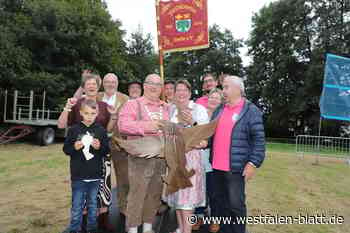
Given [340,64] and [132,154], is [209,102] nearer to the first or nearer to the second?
[132,154]

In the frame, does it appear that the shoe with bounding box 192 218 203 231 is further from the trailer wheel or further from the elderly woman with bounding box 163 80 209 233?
the trailer wheel

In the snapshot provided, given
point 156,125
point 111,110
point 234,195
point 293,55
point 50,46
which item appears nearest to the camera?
point 156,125

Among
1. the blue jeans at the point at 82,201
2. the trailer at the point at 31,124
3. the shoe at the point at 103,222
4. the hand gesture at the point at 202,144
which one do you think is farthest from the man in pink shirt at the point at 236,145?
the trailer at the point at 31,124

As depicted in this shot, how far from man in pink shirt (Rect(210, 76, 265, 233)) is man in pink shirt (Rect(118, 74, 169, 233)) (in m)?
0.55

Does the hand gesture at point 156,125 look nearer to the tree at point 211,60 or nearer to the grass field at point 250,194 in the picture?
the grass field at point 250,194

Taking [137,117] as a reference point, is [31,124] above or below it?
below

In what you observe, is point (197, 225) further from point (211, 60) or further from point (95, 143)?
point (211, 60)

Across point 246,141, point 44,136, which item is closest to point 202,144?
point 246,141

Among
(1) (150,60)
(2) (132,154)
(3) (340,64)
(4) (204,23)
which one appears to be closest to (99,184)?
(2) (132,154)

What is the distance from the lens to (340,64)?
912 centimetres

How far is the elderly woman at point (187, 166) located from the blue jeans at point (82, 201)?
0.69 meters

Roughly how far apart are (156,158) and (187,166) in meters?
0.31

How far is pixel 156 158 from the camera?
2.61 meters

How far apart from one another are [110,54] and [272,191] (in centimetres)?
1222
